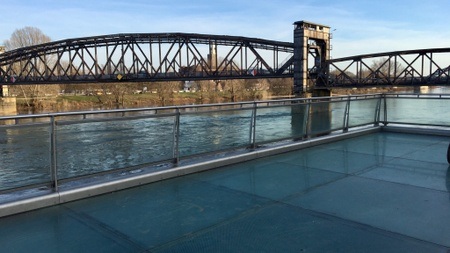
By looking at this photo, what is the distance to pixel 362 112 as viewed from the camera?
10781 mm

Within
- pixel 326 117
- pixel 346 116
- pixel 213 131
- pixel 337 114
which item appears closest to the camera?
pixel 213 131

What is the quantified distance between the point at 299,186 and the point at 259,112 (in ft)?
8.61

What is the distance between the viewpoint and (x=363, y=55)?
2928 inches

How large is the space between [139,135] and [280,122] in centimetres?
357

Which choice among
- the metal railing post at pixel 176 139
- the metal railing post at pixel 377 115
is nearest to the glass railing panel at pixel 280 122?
the metal railing post at pixel 176 139

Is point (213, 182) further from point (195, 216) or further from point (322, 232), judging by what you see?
point (322, 232)

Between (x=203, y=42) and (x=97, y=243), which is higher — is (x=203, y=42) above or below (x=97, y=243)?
above

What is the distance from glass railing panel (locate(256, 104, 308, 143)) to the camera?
7945 millimetres

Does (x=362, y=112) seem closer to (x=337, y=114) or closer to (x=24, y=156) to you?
(x=337, y=114)

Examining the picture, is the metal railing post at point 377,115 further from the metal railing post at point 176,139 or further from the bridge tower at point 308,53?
the bridge tower at point 308,53

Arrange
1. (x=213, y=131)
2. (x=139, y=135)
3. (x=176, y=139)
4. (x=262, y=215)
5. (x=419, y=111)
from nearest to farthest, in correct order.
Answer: (x=262, y=215), (x=139, y=135), (x=176, y=139), (x=213, y=131), (x=419, y=111)

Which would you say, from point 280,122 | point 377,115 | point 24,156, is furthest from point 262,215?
point 377,115

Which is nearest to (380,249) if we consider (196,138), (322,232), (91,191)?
(322,232)

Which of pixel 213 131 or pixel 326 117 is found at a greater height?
pixel 326 117
